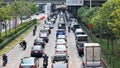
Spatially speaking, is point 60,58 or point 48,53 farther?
point 48,53

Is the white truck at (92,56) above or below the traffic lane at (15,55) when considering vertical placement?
above

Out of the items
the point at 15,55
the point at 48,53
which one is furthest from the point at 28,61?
the point at 48,53

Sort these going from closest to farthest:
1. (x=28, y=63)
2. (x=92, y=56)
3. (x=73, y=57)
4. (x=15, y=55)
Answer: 1. (x=28, y=63)
2. (x=92, y=56)
3. (x=73, y=57)
4. (x=15, y=55)

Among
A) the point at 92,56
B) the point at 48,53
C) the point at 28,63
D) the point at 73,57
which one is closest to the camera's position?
the point at 28,63

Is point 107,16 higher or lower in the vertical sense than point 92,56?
higher

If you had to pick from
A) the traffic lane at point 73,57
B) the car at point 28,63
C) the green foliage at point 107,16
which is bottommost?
the traffic lane at point 73,57

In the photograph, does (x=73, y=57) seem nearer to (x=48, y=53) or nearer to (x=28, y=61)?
(x=48, y=53)

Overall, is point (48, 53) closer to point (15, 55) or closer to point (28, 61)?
point (15, 55)

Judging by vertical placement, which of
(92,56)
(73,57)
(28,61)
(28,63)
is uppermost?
(92,56)

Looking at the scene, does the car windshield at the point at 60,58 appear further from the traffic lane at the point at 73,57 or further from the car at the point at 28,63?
the traffic lane at the point at 73,57

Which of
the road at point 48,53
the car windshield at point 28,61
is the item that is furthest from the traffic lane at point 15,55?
the car windshield at point 28,61

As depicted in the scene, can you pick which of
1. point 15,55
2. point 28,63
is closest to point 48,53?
point 15,55

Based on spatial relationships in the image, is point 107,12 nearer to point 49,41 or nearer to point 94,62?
point 94,62

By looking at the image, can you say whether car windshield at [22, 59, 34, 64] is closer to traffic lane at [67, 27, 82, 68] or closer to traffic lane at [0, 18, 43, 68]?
traffic lane at [0, 18, 43, 68]
